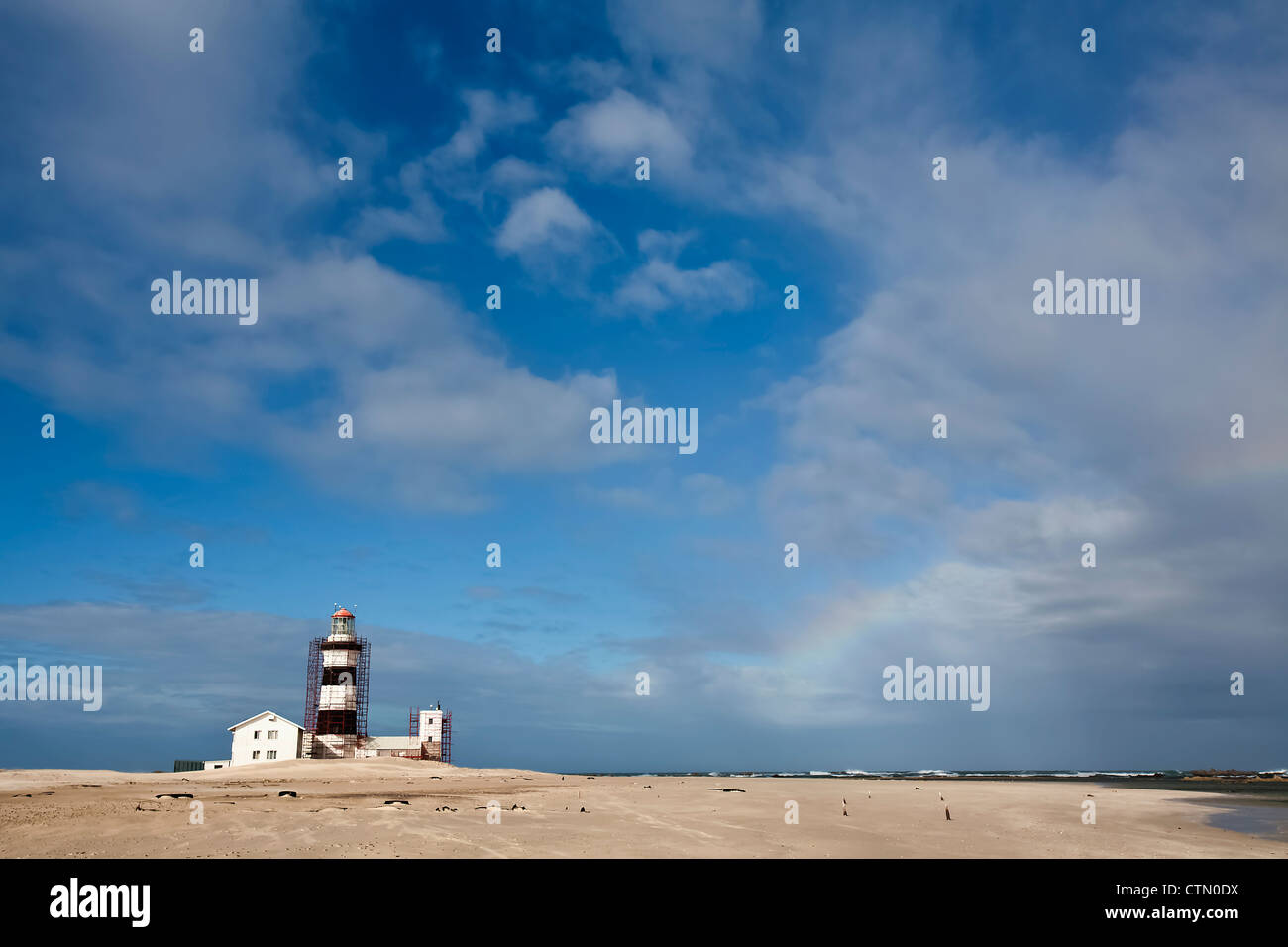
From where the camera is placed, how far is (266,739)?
72625 mm

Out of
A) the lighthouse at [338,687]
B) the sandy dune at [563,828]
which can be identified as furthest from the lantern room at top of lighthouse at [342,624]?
the sandy dune at [563,828]

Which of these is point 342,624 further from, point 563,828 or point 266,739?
point 563,828

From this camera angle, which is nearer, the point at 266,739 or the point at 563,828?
the point at 563,828

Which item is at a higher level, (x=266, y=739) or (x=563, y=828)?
(x=563, y=828)

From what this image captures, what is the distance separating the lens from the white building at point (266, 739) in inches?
2825

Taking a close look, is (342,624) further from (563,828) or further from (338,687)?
(563,828)

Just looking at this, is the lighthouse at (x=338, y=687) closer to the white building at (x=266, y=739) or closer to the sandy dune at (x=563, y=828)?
the white building at (x=266, y=739)

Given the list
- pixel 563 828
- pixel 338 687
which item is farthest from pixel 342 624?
pixel 563 828

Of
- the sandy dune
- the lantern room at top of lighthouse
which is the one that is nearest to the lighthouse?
the lantern room at top of lighthouse

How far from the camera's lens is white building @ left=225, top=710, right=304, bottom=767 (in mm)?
71750
